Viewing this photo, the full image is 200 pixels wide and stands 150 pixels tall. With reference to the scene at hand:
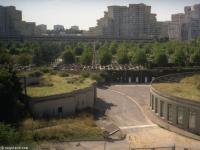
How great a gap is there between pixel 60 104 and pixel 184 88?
14.1m

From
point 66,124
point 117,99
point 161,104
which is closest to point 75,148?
point 66,124

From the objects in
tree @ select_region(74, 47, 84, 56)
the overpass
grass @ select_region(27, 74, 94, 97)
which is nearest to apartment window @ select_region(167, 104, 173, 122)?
grass @ select_region(27, 74, 94, 97)

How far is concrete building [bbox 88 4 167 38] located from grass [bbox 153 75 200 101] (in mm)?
120051

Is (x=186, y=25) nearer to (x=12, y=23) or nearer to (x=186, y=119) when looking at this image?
(x=12, y=23)

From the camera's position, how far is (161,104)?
34562 millimetres

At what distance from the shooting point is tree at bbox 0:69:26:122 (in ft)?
97.5

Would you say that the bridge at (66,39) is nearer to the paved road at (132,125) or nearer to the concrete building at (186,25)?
the concrete building at (186,25)

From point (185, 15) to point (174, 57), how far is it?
112288 millimetres

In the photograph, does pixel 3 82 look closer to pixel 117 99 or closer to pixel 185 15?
pixel 117 99

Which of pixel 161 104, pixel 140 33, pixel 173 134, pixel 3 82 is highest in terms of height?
pixel 140 33

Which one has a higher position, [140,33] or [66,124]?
[140,33]

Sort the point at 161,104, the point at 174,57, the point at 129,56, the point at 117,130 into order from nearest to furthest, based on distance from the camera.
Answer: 1. the point at 117,130
2. the point at 161,104
3. the point at 174,57
4. the point at 129,56

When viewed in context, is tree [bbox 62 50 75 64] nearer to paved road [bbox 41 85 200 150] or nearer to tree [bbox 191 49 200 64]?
tree [bbox 191 49 200 64]

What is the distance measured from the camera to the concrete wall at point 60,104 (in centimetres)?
3391
